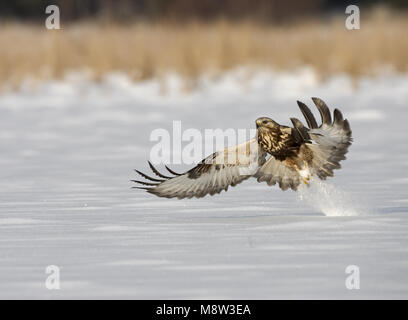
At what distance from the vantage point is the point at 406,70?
1580cm

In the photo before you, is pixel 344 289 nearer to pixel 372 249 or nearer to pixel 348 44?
pixel 372 249

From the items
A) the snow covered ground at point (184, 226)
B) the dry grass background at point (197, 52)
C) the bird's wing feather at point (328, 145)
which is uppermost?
the dry grass background at point (197, 52)

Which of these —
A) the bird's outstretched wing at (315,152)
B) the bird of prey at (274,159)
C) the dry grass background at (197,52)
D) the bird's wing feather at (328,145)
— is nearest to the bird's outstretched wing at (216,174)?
the bird of prey at (274,159)

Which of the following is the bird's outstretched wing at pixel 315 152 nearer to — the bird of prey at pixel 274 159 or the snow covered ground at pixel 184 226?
the bird of prey at pixel 274 159

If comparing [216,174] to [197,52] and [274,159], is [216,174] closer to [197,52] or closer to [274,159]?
[274,159]

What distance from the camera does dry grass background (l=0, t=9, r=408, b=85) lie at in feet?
51.6

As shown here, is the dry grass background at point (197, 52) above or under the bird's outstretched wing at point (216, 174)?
above

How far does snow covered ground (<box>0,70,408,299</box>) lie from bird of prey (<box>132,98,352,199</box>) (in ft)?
0.66

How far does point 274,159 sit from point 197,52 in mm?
10449

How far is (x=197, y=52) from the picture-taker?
52.6ft

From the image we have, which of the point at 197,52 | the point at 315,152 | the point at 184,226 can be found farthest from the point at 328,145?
the point at 197,52

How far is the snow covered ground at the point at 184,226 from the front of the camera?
4.02 m

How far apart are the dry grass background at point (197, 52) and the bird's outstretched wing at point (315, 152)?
32.3 ft

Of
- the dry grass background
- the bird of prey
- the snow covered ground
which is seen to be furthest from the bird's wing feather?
the dry grass background
